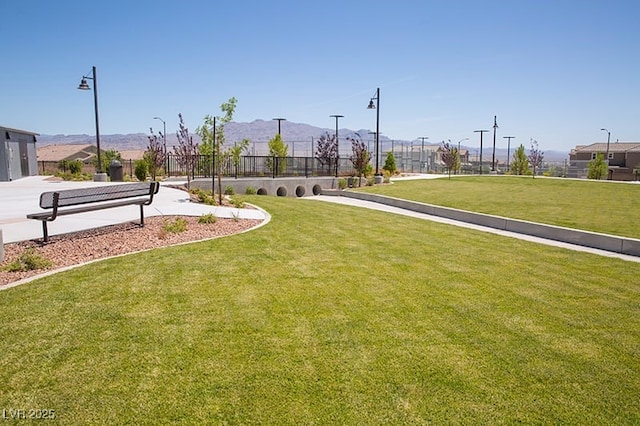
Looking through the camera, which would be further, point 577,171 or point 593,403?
point 577,171

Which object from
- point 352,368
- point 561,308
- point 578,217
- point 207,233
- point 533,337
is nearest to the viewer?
point 352,368

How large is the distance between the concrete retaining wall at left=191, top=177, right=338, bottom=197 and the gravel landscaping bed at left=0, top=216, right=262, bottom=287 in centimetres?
1302

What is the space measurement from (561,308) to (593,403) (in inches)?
89.0

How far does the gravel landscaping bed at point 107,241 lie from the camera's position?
→ 6.89 meters

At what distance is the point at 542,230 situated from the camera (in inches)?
452

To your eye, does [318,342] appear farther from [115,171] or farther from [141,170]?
[115,171]

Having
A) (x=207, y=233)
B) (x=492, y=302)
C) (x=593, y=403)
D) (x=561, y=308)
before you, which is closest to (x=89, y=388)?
(x=593, y=403)

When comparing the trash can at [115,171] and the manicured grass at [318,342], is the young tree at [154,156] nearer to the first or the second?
the trash can at [115,171]

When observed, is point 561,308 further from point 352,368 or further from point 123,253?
point 123,253

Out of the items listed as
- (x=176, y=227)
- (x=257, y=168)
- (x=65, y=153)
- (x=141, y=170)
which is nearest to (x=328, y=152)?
(x=257, y=168)

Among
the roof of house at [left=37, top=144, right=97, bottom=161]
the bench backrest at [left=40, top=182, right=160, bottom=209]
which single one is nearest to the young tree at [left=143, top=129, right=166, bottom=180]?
the bench backrest at [left=40, top=182, right=160, bottom=209]

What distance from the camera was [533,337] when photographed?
4602 mm

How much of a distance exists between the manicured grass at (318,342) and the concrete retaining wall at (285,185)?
56.3ft

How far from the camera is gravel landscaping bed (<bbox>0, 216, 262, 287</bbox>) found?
6.89 m
